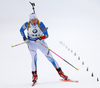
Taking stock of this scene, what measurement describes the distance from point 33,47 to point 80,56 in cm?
385

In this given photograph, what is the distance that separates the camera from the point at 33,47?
6.24 meters

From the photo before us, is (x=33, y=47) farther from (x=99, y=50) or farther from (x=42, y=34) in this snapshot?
A: (x=99, y=50)

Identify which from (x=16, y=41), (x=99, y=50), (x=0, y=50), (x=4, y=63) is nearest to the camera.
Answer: (x=4, y=63)

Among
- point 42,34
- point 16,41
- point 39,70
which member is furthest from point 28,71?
point 16,41

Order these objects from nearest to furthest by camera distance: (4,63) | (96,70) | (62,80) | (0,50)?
(62,80)
(96,70)
(4,63)
(0,50)

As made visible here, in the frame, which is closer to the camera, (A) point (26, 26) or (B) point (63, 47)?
(A) point (26, 26)

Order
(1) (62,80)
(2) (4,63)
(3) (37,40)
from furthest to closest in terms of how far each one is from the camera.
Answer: (2) (4,63) < (1) (62,80) < (3) (37,40)

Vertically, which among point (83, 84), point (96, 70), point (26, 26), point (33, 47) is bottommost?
point (83, 84)

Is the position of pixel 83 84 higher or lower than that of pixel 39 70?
lower

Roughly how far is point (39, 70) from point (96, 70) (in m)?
2.02

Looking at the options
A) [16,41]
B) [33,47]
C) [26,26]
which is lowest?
[33,47]

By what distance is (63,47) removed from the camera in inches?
464

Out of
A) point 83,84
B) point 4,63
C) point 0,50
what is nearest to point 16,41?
point 0,50

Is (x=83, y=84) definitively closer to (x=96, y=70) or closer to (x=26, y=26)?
(x=96, y=70)
